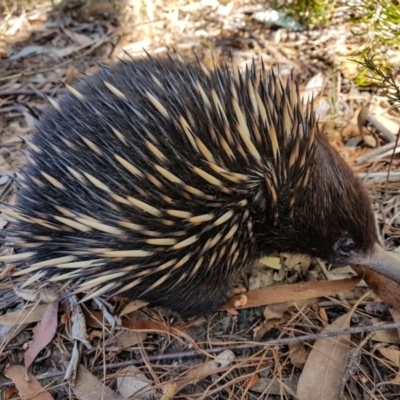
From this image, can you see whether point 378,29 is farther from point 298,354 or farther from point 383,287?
point 298,354

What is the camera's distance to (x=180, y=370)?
2.02 meters

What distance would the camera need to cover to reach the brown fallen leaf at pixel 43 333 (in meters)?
2.14

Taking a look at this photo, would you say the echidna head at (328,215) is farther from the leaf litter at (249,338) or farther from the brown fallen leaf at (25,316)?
the brown fallen leaf at (25,316)

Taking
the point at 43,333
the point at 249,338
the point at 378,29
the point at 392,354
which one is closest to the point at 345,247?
the point at 392,354

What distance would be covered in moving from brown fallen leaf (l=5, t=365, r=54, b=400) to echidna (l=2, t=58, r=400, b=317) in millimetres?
488

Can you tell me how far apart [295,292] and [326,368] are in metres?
0.37

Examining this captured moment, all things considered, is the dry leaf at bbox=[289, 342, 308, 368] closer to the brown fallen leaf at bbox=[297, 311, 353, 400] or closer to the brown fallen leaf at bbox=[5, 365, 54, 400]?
the brown fallen leaf at bbox=[297, 311, 353, 400]

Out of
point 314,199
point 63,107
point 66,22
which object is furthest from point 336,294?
point 66,22

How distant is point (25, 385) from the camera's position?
2047mm

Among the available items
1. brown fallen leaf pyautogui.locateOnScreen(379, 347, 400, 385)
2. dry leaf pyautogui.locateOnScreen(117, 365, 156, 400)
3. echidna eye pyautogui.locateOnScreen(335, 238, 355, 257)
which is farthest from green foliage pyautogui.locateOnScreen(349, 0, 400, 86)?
dry leaf pyautogui.locateOnScreen(117, 365, 156, 400)

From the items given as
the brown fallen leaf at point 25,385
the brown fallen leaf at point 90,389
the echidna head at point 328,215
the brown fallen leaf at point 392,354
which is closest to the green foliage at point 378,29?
the echidna head at point 328,215

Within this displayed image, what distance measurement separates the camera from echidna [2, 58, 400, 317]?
1729mm

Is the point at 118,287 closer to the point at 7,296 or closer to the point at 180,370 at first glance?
the point at 180,370

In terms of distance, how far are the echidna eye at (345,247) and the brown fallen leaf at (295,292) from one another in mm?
303
